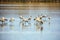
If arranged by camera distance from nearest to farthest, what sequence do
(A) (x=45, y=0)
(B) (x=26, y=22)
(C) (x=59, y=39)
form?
(C) (x=59, y=39) → (B) (x=26, y=22) → (A) (x=45, y=0)

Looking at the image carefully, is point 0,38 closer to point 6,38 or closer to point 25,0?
point 6,38

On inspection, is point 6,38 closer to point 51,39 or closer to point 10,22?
point 51,39

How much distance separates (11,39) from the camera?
1262mm

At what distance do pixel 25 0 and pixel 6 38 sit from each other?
645cm

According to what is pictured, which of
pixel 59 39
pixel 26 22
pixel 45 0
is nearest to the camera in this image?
pixel 59 39

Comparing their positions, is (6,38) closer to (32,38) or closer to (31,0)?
(32,38)

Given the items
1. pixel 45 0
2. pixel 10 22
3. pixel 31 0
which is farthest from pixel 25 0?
pixel 10 22

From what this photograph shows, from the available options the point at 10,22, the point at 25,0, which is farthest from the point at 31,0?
the point at 10,22

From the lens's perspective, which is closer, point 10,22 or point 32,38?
point 32,38

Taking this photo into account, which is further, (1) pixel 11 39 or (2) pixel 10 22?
(2) pixel 10 22

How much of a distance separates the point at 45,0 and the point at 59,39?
6419 mm

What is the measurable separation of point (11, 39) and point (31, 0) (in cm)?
659

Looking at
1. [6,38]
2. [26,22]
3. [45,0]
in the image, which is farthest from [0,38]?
[45,0]

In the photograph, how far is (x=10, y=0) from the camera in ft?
25.6
